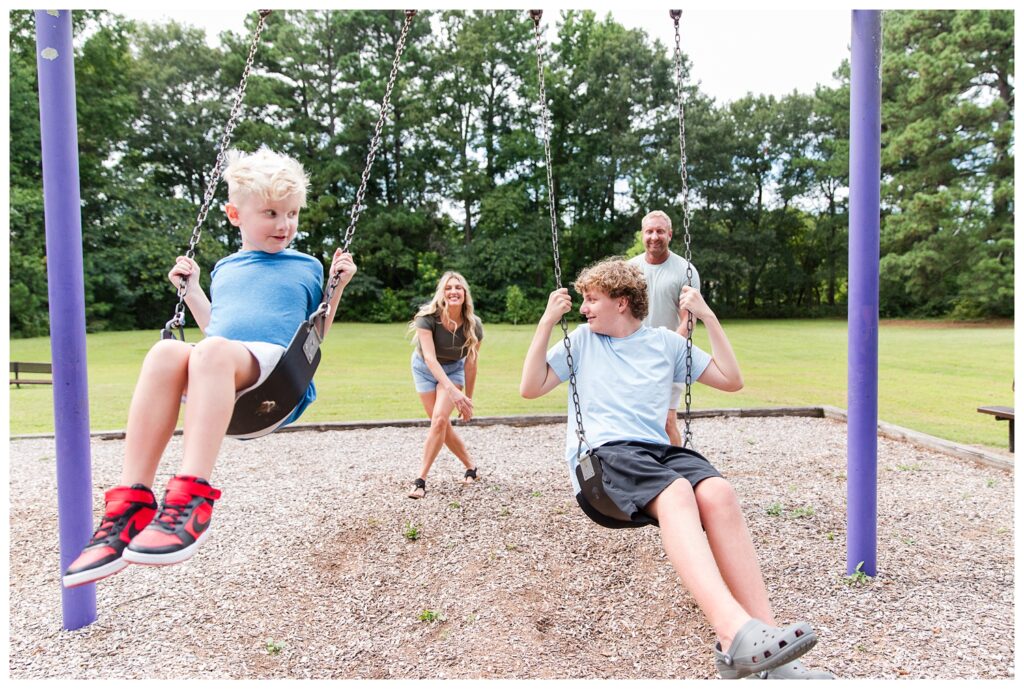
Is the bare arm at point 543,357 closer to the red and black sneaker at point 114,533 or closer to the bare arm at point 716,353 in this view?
the bare arm at point 716,353

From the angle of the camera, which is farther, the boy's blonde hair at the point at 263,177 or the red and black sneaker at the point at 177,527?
the boy's blonde hair at the point at 263,177

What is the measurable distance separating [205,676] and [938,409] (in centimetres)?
812

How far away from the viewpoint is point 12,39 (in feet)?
50.1

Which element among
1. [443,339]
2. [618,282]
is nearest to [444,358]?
[443,339]

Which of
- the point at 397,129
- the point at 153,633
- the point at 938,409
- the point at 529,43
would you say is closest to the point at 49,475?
the point at 153,633

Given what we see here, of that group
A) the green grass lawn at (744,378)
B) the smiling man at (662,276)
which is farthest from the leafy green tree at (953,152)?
the smiling man at (662,276)

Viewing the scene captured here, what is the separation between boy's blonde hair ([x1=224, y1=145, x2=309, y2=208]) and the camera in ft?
8.04

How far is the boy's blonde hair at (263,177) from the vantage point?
2451 millimetres

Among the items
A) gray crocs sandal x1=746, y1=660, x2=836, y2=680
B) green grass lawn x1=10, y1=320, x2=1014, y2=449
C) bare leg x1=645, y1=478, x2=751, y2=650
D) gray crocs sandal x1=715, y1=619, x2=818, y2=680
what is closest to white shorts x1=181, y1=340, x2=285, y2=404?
bare leg x1=645, y1=478, x2=751, y2=650

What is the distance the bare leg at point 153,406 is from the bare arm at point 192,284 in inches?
12.1

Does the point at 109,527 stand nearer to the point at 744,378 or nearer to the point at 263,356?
the point at 263,356

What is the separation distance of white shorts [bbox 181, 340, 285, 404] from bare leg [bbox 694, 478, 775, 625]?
132 centimetres

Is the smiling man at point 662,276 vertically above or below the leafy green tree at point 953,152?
below

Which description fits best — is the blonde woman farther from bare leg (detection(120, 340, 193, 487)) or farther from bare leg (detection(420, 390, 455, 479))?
bare leg (detection(120, 340, 193, 487))
